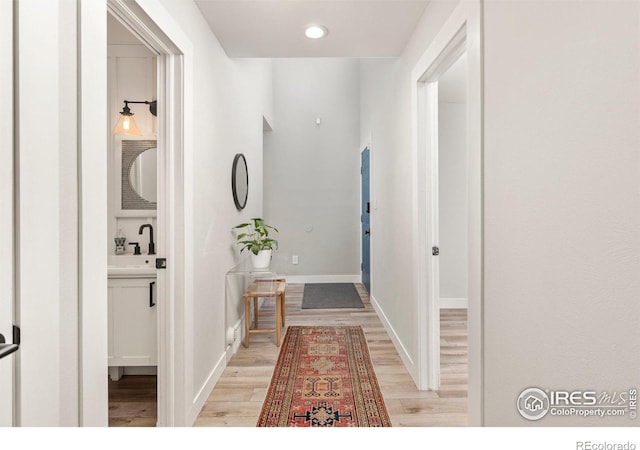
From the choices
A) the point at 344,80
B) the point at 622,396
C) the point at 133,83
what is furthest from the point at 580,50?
the point at 344,80

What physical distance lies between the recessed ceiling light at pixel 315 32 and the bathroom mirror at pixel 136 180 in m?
1.33

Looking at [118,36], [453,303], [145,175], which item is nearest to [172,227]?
[145,175]

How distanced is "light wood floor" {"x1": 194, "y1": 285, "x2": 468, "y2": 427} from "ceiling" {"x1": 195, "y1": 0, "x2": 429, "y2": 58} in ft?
7.87

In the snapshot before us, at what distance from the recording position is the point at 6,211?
0.79 m

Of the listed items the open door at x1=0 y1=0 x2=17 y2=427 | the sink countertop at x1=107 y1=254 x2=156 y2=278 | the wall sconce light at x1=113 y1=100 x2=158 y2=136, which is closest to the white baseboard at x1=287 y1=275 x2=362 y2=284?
the sink countertop at x1=107 y1=254 x2=156 y2=278

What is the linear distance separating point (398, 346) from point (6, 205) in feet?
8.84

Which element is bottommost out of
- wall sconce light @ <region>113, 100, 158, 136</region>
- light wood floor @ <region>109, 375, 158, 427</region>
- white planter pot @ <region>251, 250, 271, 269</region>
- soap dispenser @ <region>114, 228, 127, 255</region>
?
light wood floor @ <region>109, 375, 158, 427</region>

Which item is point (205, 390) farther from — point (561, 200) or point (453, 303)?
point (453, 303)

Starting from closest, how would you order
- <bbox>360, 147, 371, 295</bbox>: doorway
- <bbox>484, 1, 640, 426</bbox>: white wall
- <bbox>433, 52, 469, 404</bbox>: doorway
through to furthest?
<bbox>484, 1, 640, 426</bbox>: white wall < <bbox>433, 52, 469, 404</bbox>: doorway < <bbox>360, 147, 371, 295</bbox>: doorway

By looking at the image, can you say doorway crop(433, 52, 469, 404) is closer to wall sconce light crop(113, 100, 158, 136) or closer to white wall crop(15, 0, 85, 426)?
wall sconce light crop(113, 100, 158, 136)

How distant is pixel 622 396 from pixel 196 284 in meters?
1.90

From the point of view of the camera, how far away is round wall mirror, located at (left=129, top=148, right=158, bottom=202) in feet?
8.16

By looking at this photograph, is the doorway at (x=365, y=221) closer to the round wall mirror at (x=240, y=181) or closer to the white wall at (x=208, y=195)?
the round wall mirror at (x=240, y=181)

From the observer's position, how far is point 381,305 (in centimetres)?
372
